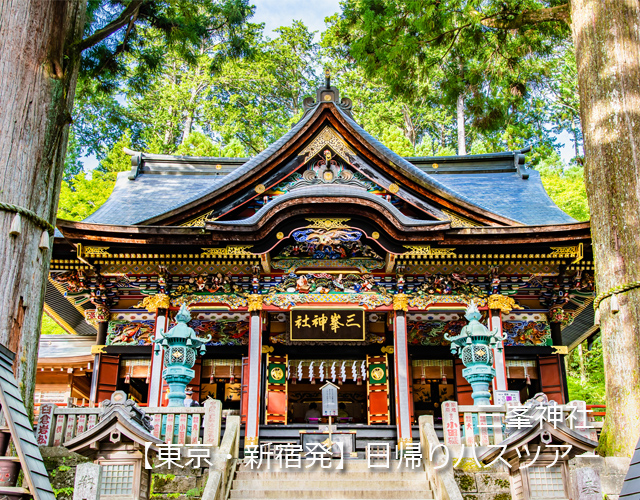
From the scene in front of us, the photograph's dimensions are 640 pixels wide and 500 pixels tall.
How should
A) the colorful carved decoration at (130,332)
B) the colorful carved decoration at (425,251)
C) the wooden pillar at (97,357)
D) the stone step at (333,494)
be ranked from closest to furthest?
the stone step at (333,494), the colorful carved decoration at (425,251), the wooden pillar at (97,357), the colorful carved decoration at (130,332)

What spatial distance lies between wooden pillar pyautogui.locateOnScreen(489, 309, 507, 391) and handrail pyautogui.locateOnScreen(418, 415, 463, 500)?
2509mm

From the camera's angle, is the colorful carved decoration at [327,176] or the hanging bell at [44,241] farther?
the colorful carved decoration at [327,176]

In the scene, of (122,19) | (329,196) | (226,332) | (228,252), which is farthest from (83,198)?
(122,19)

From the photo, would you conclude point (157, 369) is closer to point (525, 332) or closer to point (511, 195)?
point (525, 332)

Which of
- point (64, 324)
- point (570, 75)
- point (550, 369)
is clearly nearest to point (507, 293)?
point (550, 369)

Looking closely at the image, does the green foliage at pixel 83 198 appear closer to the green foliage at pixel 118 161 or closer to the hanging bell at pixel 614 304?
the green foliage at pixel 118 161

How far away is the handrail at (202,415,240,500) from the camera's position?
666 cm

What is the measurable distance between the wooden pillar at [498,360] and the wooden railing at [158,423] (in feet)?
16.4

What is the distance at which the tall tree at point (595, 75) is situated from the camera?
22.1 feet

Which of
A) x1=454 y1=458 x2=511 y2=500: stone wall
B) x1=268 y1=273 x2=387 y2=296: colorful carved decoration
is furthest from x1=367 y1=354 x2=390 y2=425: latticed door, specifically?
x1=454 y1=458 x2=511 y2=500: stone wall

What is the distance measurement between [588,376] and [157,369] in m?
16.5

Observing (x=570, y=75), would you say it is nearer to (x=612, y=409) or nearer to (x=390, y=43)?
(x=390, y=43)

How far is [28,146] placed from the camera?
19.0 ft

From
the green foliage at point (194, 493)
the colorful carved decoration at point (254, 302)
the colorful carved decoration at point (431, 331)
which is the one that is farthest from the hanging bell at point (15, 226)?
the colorful carved decoration at point (431, 331)
